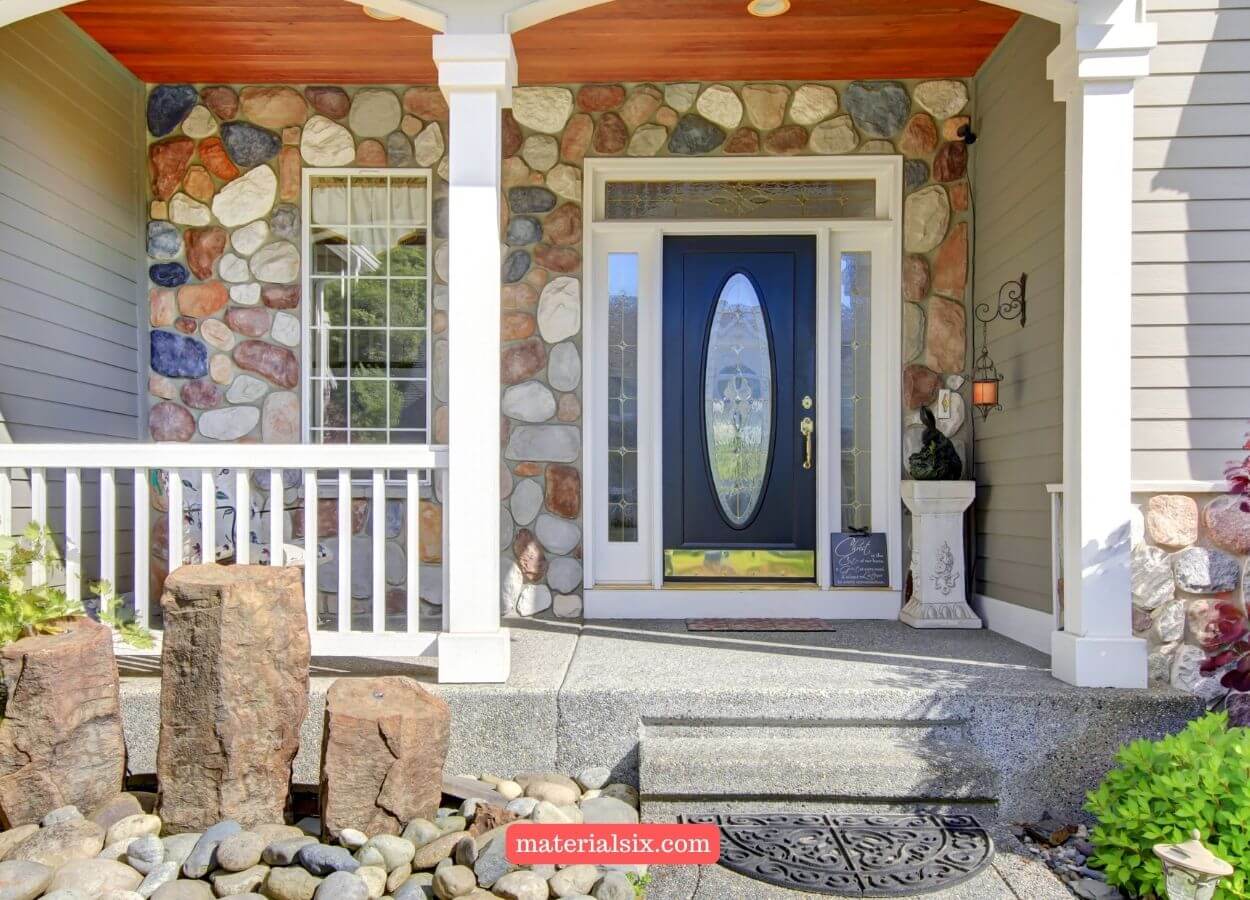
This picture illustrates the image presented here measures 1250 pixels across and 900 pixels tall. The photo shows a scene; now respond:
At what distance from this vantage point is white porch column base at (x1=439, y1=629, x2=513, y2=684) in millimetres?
3053

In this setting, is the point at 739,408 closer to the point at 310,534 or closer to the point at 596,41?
the point at 596,41

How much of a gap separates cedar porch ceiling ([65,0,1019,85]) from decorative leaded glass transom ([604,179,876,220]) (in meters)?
0.50

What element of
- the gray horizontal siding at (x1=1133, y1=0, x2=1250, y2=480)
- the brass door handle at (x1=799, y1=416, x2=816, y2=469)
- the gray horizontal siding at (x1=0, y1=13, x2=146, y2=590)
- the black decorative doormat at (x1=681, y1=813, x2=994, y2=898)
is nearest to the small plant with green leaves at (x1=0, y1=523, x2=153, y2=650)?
the gray horizontal siding at (x1=0, y1=13, x2=146, y2=590)

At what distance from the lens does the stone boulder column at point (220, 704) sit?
2.46 meters

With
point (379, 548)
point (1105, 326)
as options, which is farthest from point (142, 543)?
point (1105, 326)

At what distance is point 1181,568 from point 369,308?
11.9 ft

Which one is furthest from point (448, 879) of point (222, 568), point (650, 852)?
point (222, 568)

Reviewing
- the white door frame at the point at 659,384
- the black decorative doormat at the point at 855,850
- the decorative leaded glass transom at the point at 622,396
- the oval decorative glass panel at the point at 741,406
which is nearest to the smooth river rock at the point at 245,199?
the white door frame at the point at 659,384

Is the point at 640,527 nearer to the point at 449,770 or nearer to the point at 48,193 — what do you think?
the point at 449,770

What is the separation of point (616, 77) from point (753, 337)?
4.61 feet

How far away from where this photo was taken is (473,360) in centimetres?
309

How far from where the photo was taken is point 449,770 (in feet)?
9.57

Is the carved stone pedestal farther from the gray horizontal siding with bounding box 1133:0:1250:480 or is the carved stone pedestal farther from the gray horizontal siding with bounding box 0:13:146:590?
the gray horizontal siding with bounding box 0:13:146:590

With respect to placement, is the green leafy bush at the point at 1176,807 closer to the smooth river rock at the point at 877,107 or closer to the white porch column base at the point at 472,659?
the white porch column base at the point at 472,659
